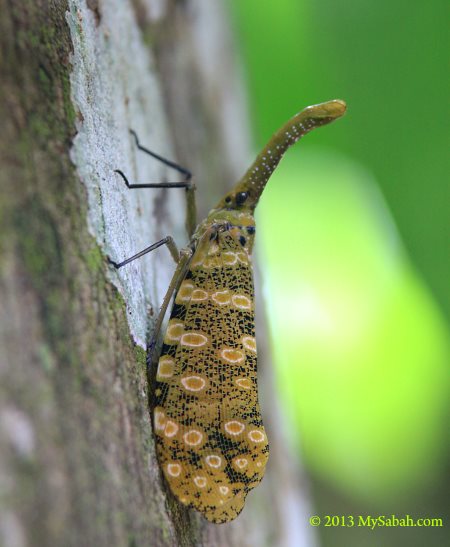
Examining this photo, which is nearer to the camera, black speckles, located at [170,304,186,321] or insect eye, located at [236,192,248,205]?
black speckles, located at [170,304,186,321]

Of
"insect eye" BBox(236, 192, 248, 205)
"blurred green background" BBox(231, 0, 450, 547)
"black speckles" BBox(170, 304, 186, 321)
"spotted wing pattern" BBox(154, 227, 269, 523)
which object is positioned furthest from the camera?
"blurred green background" BBox(231, 0, 450, 547)

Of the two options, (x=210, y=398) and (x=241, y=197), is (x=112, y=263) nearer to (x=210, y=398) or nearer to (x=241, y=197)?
(x=210, y=398)

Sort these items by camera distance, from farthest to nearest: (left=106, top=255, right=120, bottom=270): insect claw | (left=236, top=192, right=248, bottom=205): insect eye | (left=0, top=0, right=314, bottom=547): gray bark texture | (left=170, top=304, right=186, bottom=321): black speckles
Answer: (left=236, top=192, right=248, bottom=205): insect eye < (left=170, top=304, right=186, bottom=321): black speckles < (left=106, top=255, right=120, bottom=270): insect claw < (left=0, top=0, right=314, bottom=547): gray bark texture

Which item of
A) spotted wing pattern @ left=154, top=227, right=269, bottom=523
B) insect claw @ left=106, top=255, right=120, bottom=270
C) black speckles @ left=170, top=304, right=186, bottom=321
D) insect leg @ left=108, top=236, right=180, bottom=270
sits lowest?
spotted wing pattern @ left=154, top=227, right=269, bottom=523

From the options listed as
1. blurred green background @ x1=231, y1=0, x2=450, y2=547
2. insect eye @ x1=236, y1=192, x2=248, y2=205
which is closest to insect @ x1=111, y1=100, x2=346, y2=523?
insect eye @ x1=236, y1=192, x2=248, y2=205

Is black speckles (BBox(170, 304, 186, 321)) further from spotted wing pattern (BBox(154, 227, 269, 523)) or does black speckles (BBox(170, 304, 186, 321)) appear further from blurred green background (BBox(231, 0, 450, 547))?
blurred green background (BBox(231, 0, 450, 547))

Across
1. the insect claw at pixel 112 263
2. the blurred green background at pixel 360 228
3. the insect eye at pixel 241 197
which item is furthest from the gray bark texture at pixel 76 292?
the blurred green background at pixel 360 228

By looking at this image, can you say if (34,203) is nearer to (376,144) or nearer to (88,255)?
(88,255)

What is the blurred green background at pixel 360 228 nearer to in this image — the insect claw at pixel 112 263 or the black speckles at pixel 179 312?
the black speckles at pixel 179 312
